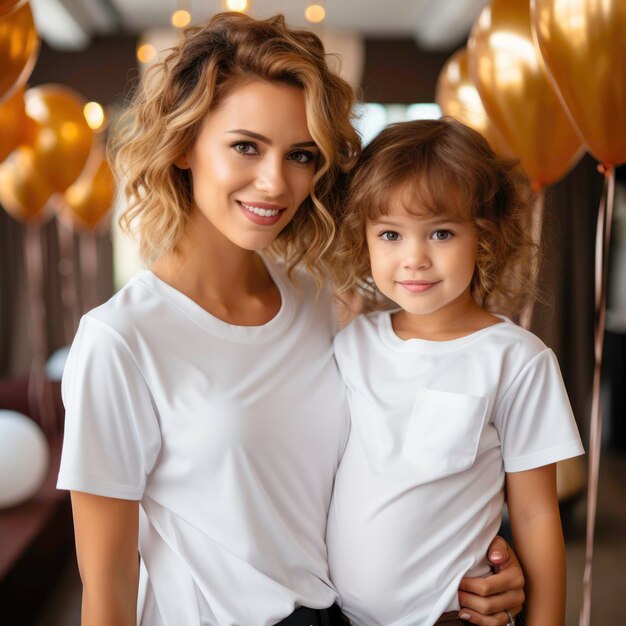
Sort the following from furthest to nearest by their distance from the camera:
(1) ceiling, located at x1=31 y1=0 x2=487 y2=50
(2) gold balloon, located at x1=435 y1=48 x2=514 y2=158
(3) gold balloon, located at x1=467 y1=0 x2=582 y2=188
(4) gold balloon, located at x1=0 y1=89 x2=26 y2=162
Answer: (1) ceiling, located at x1=31 y1=0 x2=487 y2=50 → (2) gold balloon, located at x1=435 y1=48 x2=514 y2=158 → (4) gold balloon, located at x1=0 y1=89 x2=26 y2=162 → (3) gold balloon, located at x1=467 y1=0 x2=582 y2=188

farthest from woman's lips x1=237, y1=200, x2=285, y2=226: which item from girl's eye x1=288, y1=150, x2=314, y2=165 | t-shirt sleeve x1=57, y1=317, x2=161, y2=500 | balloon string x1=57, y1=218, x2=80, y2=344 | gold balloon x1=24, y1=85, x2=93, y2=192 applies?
balloon string x1=57, y1=218, x2=80, y2=344

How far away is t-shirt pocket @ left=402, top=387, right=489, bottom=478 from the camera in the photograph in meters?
1.32

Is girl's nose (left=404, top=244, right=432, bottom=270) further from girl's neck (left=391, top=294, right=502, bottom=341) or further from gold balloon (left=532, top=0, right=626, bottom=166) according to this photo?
gold balloon (left=532, top=0, right=626, bottom=166)

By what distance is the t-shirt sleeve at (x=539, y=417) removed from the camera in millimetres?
1342

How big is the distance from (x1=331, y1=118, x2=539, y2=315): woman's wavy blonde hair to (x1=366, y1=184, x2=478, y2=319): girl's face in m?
0.02

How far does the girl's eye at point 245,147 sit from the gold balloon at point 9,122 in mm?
2000

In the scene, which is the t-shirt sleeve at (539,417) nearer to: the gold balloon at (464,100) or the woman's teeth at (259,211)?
the woman's teeth at (259,211)

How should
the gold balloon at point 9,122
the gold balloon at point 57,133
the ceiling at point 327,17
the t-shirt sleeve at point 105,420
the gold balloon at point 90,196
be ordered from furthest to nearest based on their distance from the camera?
1. the ceiling at point 327,17
2. the gold balloon at point 90,196
3. the gold balloon at point 57,133
4. the gold balloon at point 9,122
5. the t-shirt sleeve at point 105,420

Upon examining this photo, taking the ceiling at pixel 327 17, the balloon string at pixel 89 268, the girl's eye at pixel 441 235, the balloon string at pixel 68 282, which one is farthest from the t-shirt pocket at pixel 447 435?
the balloon string at pixel 89 268

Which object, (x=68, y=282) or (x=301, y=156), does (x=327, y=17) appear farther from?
(x=301, y=156)

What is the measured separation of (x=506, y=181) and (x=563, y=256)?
6.01 metres

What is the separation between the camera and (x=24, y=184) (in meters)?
4.11

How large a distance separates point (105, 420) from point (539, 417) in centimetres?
75

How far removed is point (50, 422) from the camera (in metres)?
4.80
